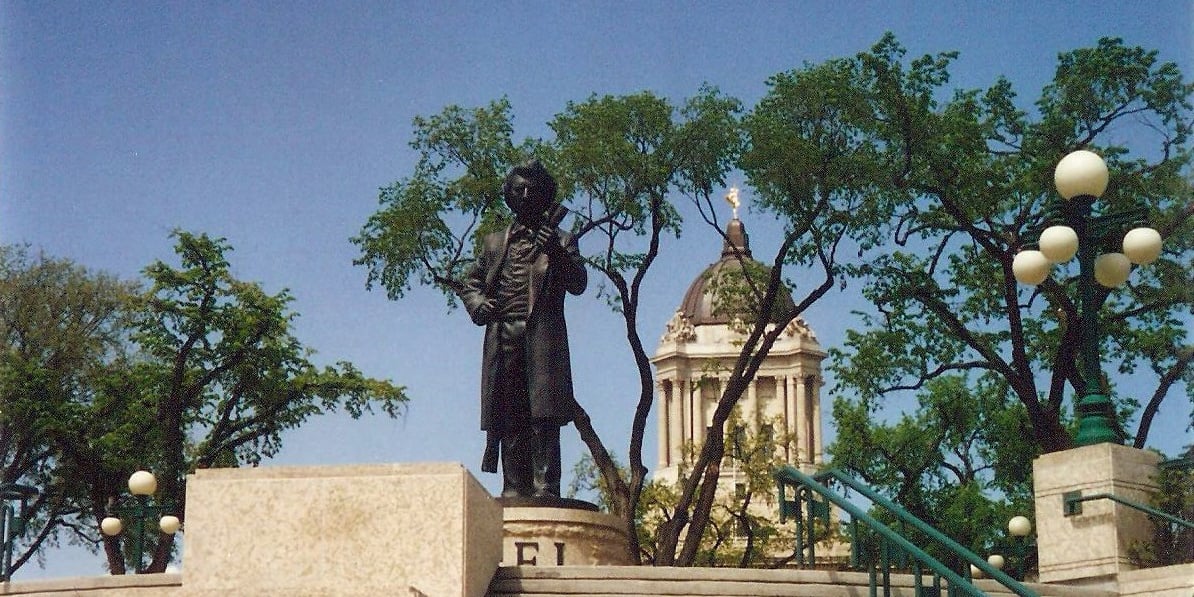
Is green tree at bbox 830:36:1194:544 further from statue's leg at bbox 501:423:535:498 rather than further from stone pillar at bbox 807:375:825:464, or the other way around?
stone pillar at bbox 807:375:825:464

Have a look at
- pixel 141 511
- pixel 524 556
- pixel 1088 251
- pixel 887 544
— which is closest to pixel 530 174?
pixel 524 556

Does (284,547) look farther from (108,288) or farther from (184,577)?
(108,288)

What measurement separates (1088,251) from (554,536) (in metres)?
4.74

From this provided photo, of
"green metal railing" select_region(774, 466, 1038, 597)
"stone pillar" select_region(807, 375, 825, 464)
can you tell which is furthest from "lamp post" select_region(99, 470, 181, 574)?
"stone pillar" select_region(807, 375, 825, 464)

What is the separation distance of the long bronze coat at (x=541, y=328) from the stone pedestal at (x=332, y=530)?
334 centimetres

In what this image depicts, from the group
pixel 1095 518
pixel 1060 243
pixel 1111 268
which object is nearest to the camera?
pixel 1060 243

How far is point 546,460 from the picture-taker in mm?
12992

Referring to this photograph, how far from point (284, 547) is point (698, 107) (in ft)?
67.0

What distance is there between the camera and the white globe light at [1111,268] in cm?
1336

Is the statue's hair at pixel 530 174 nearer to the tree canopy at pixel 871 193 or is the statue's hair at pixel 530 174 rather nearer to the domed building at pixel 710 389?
the tree canopy at pixel 871 193

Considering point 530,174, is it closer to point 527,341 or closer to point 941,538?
point 527,341

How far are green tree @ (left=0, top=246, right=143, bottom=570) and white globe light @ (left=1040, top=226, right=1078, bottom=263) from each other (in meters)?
22.0

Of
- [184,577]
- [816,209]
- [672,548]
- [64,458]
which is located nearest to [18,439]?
[64,458]

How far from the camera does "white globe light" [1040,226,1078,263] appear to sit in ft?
40.8
